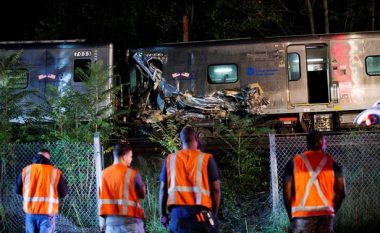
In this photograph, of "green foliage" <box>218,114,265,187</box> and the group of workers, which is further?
"green foliage" <box>218,114,265,187</box>

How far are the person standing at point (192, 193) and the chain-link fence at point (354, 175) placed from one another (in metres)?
2.63

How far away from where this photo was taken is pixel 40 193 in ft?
19.7

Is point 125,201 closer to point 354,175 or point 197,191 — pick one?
point 197,191

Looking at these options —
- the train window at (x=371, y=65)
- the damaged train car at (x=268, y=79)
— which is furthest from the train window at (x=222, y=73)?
the train window at (x=371, y=65)

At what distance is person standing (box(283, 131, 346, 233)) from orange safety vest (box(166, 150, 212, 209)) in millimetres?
829

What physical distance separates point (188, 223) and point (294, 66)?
11207mm

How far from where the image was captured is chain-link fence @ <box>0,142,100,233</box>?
25.6 feet

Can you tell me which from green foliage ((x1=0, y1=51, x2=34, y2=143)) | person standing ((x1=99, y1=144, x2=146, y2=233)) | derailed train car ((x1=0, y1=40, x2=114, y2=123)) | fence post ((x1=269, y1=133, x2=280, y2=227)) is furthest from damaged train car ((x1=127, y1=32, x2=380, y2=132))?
person standing ((x1=99, y1=144, x2=146, y2=233))

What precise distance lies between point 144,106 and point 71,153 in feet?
24.8

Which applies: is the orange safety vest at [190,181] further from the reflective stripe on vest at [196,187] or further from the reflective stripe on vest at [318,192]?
the reflective stripe on vest at [318,192]

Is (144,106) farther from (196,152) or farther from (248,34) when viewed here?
(196,152)

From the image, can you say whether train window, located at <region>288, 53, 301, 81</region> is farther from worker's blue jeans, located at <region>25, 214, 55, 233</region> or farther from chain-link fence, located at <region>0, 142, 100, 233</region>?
worker's blue jeans, located at <region>25, 214, 55, 233</region>

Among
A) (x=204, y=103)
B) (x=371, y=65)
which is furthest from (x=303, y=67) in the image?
(x=204, y=103)

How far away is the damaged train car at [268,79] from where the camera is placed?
14680 mm
